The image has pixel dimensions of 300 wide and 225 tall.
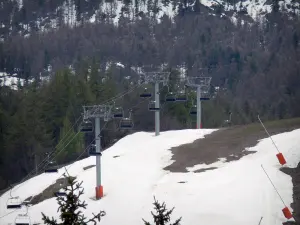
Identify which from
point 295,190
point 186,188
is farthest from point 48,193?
point 295,190

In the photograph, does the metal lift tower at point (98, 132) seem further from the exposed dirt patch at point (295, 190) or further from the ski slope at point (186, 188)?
the exposed dirt patch at point (295, 190)

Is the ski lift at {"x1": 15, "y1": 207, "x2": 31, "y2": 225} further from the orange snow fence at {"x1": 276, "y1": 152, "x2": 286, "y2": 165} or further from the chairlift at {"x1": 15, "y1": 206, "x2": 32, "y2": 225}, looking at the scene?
the orange snow fence at {"x1": 276, "y1": 152, "x2": 286, "y2": 165}

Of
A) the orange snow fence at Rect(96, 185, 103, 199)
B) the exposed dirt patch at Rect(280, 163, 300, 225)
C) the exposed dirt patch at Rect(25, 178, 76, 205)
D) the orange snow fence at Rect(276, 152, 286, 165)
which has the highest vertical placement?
the orange snow fence at Rect(276, 152, 286, 165)

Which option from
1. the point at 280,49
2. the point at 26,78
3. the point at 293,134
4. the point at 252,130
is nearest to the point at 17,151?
the point at 252,130

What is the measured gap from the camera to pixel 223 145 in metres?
31.9

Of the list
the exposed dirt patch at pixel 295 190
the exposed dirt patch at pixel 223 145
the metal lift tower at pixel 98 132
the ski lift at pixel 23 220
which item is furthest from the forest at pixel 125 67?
the exposed dirt patch at pixel 295 190

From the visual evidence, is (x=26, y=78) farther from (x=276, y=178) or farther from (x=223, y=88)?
(x=276, y=178)

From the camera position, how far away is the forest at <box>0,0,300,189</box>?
5634cm

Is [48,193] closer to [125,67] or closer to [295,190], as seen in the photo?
[295,190]

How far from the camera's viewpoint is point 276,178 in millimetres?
23906

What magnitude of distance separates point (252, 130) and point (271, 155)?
25.2 feet

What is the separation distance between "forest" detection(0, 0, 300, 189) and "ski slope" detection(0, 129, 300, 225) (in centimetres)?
2117

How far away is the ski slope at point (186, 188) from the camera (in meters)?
22.0

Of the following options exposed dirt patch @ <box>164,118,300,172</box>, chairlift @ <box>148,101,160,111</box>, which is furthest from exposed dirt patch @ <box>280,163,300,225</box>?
chairlift @ <box>148,101,160,111</box>
